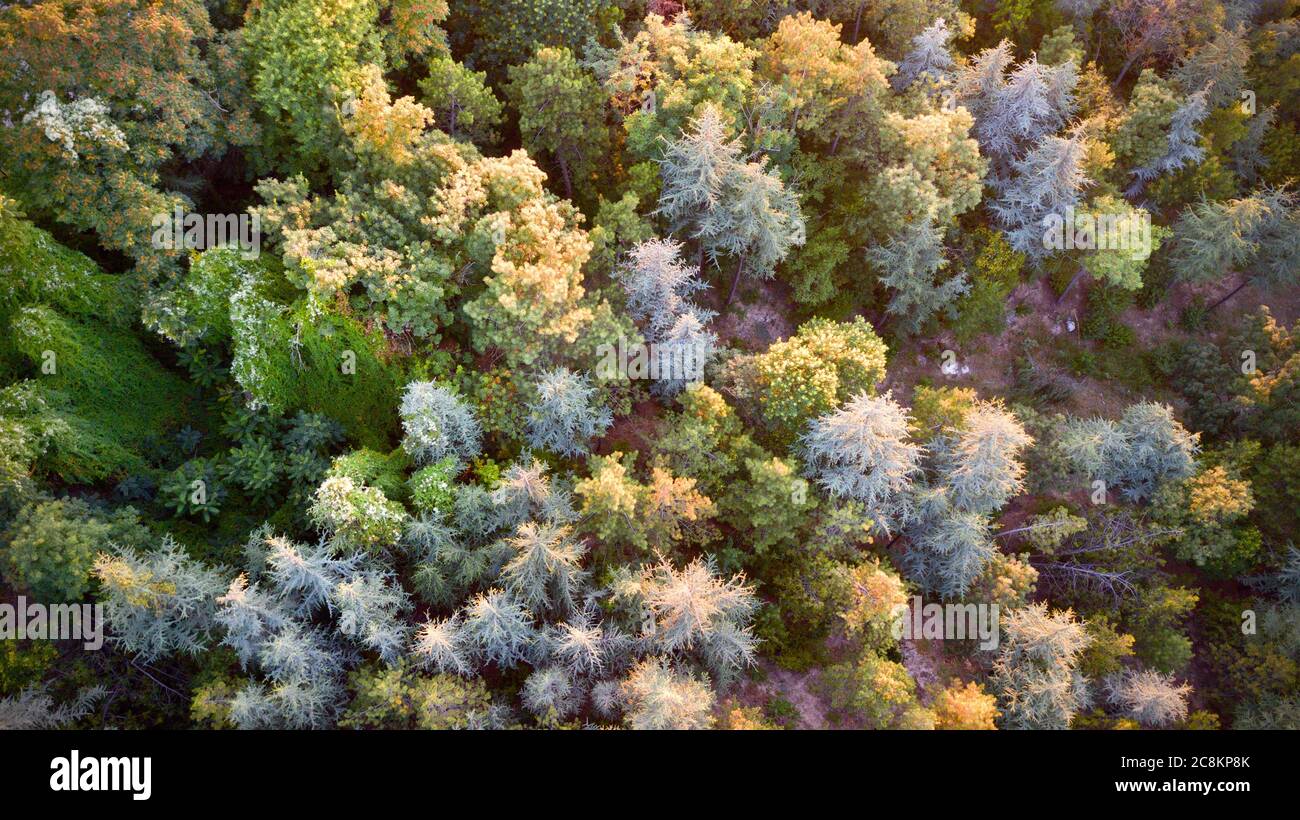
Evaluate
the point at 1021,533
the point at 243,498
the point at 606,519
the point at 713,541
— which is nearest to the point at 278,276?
the point at 243,498

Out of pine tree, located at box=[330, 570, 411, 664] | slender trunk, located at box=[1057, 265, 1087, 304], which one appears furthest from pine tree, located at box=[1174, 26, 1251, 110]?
pine tree, located at box=[330, 570, 411, 664]

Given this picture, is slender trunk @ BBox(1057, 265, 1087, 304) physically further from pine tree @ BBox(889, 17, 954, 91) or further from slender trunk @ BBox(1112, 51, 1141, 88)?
pine tree @ BBox(889, 17, 954, 91)

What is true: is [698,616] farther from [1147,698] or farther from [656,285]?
[1147,698]

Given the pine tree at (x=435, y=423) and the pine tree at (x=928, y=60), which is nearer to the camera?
the pine tree at (x=435, y=423)

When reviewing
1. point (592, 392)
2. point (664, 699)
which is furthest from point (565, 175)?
point (664, 699)

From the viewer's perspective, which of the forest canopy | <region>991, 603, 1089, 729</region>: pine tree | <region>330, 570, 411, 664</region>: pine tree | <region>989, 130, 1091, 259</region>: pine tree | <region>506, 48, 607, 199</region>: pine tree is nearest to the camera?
<region>330, 570, 411, 664</region>: pine tree

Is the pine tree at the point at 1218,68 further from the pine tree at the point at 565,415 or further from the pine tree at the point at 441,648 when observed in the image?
the pine tree at the point at 441,648

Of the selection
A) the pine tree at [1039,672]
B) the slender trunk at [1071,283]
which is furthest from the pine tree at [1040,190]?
the pine tree at [1039,672]

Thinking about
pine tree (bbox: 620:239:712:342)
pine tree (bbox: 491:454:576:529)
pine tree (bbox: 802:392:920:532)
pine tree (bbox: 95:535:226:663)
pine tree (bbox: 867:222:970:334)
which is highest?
pine tree (bbox: 867:222:970:334)

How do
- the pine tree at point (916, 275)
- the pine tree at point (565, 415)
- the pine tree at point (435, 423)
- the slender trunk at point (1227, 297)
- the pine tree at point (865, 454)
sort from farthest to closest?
1. the slender trunk at point (1227, 297)
2. the pine tree at point (916, 275)
3. the pine tree at point (565, 415)
4. the pine tree at point (865, 454)
5. the pine tree at point (435, 423)

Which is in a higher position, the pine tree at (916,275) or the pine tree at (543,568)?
the pine tree at (916,275)

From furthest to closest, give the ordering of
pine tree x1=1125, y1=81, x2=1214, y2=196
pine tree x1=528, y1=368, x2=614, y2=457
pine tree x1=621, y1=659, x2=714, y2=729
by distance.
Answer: pine tree x1=1125, y1=81, x2=1214, y2=196 → pine tree x1=528, y1=368, x2=614, y2=457 → pine tree x1=621, y1=659, x2=714, y2=729
